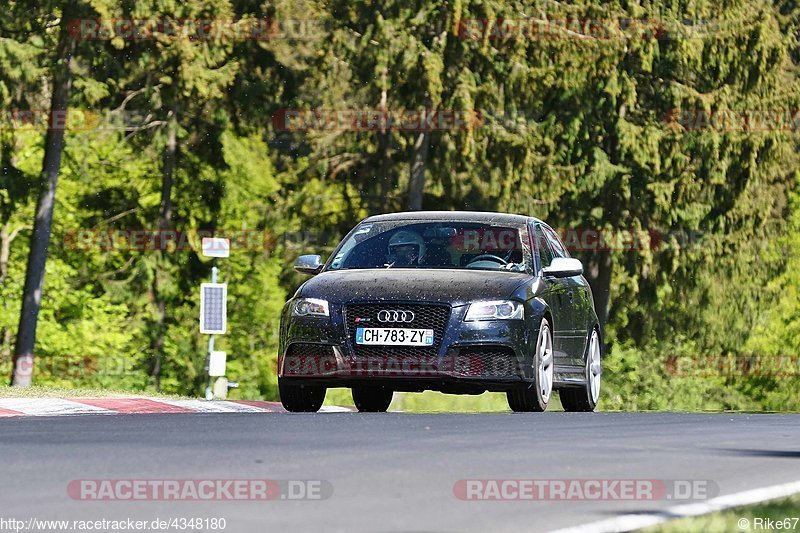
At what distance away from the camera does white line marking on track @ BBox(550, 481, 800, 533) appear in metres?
7.51

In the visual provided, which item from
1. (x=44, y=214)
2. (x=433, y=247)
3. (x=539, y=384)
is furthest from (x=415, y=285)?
(x=44, y=214)

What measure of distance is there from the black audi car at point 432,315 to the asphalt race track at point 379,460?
2.10ft

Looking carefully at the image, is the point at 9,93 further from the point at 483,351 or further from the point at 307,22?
the point at 483,351

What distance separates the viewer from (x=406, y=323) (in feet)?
50.7

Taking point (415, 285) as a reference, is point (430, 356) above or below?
below

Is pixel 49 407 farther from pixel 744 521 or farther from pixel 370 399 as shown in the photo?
pixel 744 521

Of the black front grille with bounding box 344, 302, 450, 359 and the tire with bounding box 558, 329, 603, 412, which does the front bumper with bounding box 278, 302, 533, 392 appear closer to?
the black front grille with bounding box 344, 302, 450, 359

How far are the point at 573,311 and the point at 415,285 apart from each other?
2516mm

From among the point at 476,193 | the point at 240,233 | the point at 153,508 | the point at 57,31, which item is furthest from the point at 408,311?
the point at 240,233

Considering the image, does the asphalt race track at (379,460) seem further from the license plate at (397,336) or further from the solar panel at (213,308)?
the solar panel at (213,308)

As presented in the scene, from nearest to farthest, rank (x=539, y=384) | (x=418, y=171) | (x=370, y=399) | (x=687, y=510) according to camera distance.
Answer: (x=687, y=510), (x=539, y=384), (x=370, y=399), (x=418, y=171)

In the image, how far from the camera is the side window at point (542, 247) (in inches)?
677

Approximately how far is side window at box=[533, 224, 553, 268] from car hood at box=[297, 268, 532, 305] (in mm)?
847

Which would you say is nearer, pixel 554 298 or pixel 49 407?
pixel 554 298
